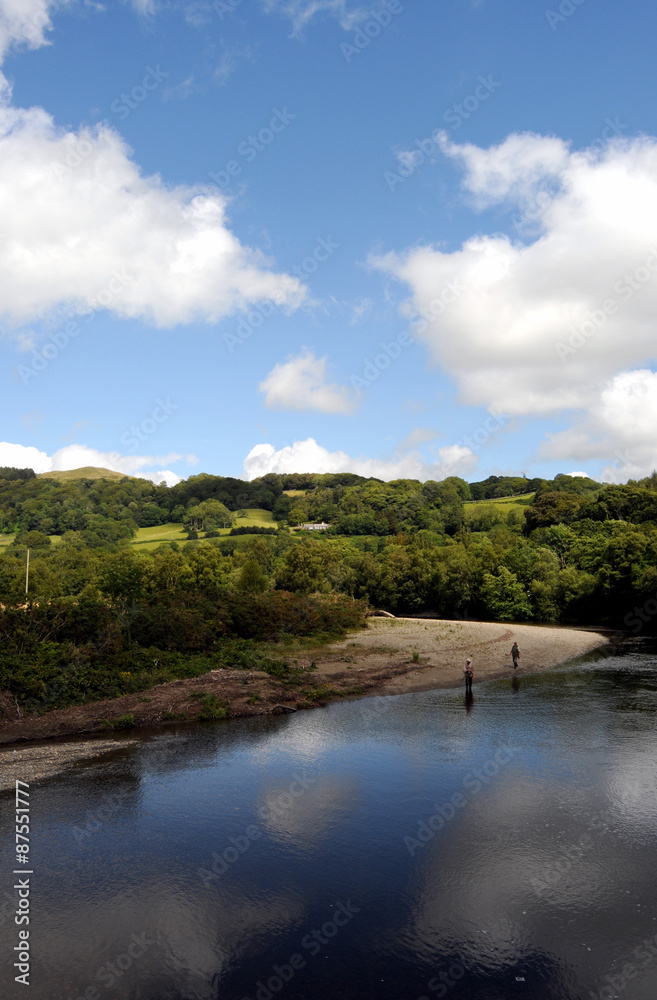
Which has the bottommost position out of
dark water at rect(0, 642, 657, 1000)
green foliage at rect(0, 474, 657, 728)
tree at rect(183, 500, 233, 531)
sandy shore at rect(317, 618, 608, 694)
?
sandy shore at rect(317, 618, 608, 694)

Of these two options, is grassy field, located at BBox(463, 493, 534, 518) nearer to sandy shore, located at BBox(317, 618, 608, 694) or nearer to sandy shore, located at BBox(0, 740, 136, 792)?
sandy shore, located at BBox(317, 618, 608, 694)

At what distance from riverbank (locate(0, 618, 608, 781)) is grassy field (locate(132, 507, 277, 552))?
91903 mm

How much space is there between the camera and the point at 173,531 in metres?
168

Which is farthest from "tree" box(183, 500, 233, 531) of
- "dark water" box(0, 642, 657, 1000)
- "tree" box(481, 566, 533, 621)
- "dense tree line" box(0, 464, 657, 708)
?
"dark water" box(0, 642, 657, 1000)

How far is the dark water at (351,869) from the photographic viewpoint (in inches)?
550

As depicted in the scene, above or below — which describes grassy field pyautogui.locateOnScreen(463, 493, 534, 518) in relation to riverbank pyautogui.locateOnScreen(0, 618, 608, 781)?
above

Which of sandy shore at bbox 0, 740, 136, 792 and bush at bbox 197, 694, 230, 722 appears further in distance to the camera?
bush at bbox 197, 694, 230, 722

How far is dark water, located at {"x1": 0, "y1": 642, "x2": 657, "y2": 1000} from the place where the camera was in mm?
13977

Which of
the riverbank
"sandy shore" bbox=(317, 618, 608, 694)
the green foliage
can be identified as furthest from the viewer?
"sandy shore" bbox=(317, 618, 608, 694)

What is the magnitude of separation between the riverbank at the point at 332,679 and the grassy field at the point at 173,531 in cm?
9190

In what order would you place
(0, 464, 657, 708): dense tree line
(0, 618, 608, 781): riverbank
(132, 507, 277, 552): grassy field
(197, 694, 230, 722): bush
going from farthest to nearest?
(132, 507, 277, 552): grassy field → (0, 464, 657, 708): dense tree line → (197, 694, 230, 722): bush → (0, 618, 608, 781): riverbank

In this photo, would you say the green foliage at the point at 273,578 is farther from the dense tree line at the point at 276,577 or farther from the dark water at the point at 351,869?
the dark water at the point at 351,869

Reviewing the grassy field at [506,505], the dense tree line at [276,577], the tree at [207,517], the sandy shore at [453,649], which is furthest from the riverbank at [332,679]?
the tree at [207,517]

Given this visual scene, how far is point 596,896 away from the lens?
1659cm
